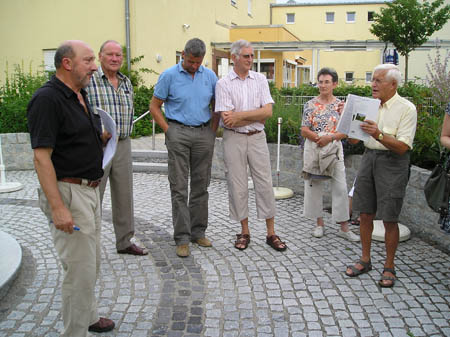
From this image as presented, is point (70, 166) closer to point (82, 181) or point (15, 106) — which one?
point (82, 181)

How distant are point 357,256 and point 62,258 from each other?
3.02 metres

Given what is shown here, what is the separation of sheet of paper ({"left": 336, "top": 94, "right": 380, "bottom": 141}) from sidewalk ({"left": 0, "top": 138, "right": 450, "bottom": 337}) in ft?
4.40

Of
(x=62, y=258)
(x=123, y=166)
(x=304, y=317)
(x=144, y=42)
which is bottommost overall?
(x=304, y=317)

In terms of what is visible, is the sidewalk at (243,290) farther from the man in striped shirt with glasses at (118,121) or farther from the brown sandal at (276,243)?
the man in striped shirt with glasses at (118,121)

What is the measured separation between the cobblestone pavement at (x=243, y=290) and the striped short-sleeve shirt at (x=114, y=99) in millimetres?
1368

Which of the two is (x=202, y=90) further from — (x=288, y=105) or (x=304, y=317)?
(x=288, y=105)

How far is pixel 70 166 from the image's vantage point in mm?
2574

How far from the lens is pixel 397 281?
12.8 feet

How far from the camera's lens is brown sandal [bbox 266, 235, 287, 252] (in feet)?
15.1


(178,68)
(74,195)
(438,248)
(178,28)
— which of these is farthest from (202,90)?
(178,28)

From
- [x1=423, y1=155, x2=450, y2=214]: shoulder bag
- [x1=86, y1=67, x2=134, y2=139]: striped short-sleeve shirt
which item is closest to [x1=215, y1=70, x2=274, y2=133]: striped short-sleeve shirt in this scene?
[x1=86, y1=67, x2=134, y2=139]: striped short-sleeve shirt

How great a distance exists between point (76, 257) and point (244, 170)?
2.38 m

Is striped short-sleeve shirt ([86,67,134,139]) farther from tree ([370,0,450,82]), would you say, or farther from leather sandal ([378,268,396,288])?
Answer: tree ([370,0,450,82])

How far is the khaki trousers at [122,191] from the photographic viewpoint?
4.25m
